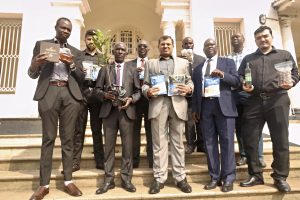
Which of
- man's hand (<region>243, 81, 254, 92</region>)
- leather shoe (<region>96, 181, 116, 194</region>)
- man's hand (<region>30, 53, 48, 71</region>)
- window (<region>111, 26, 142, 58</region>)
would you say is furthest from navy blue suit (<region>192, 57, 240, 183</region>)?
window (<region>111, 26, 142, 58</region>)

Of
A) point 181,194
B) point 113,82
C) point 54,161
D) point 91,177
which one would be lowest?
point 181,194

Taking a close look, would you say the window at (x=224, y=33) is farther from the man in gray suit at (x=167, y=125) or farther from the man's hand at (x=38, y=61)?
the man's hand at (x=38, y=61)

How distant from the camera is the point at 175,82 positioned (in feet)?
10.8

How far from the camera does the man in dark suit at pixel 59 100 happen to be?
316 centimetres

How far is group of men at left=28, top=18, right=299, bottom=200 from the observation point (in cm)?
324

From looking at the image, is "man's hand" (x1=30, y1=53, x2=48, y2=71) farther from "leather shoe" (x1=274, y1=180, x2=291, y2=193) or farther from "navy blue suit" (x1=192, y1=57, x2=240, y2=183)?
"leather shoe" (x1=274, y1=180, x2=291, y2=193)

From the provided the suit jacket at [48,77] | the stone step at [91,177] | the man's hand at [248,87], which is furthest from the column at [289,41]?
the suit jacket at [48,77]

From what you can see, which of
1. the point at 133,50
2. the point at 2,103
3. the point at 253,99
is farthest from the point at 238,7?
the point at 2,103

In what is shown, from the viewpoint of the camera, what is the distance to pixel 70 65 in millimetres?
3213

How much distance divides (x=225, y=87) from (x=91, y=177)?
2169 millimetres

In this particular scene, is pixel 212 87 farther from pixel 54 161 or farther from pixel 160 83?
pixel 54 161

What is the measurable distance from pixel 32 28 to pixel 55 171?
4.85 metres

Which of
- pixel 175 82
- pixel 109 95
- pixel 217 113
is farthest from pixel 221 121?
pixel 109 95

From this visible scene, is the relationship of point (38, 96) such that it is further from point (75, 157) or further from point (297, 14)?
point (297, 14)
